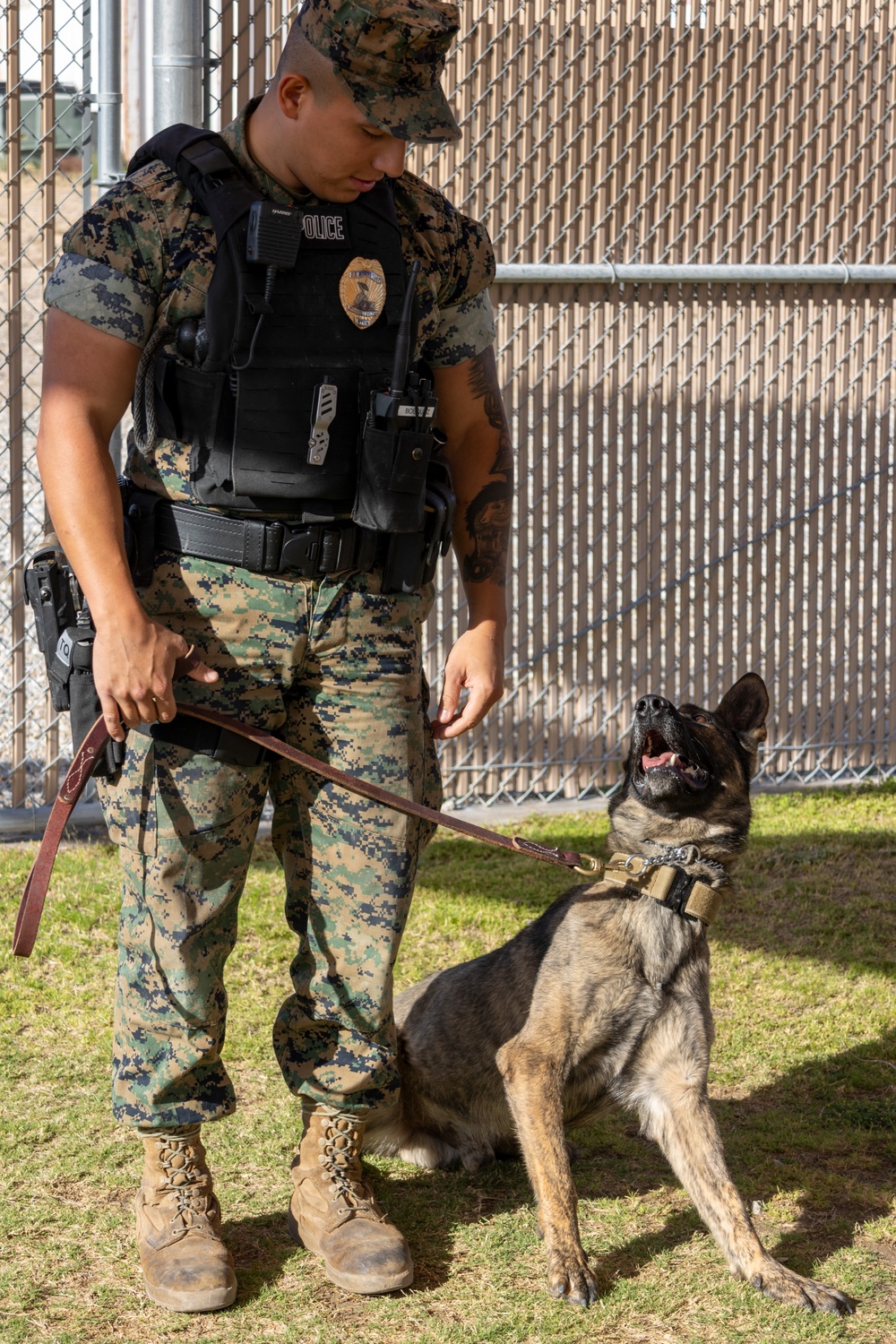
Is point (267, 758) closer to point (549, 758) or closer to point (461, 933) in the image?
point (461, 933)

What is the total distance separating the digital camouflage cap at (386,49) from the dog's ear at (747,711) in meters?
1.54

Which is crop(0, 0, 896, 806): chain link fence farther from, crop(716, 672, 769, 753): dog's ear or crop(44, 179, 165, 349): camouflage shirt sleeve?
crop(44, 179, 165, 349): camouflage shirt sleeve

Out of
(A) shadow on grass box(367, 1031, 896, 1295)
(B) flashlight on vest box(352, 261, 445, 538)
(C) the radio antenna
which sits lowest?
(A) shadow on grass box(367, 1031, 896, 1295)

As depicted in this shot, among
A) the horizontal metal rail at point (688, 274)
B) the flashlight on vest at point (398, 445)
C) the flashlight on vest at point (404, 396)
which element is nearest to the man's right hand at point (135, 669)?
the flashlight on vest at point (398, 445)

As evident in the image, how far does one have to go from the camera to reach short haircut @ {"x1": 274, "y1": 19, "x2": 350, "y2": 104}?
2357mm

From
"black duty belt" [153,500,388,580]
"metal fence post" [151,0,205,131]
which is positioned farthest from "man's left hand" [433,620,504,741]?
"metal fence post" [151,0,205,131]

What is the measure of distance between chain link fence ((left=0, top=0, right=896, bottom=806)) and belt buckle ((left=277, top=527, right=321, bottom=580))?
307 cm

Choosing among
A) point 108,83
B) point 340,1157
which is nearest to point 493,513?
point 340,1157

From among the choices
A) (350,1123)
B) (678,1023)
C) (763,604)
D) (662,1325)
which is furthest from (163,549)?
(763,604)

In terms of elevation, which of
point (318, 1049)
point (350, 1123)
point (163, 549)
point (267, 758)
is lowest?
point (350, 1123)

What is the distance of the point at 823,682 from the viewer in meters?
6.50

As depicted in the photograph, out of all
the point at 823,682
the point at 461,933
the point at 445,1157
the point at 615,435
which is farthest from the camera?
the point at 823,682

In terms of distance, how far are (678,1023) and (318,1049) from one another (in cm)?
78

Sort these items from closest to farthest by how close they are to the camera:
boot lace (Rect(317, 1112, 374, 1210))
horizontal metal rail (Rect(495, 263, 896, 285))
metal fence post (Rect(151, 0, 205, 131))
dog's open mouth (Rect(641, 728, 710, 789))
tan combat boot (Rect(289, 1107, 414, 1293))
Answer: tan combat boot (Rect(289, 1107, 414, 1293)), boot lace (Rect(317, 1112, 374, 1210)), dog's open mouth (Rect(641, 728, 710, 789)), metal fence post (Rect(151, 0, 205, 131)), horizontal metal rail (Rect(495, 263, 896, 285))
